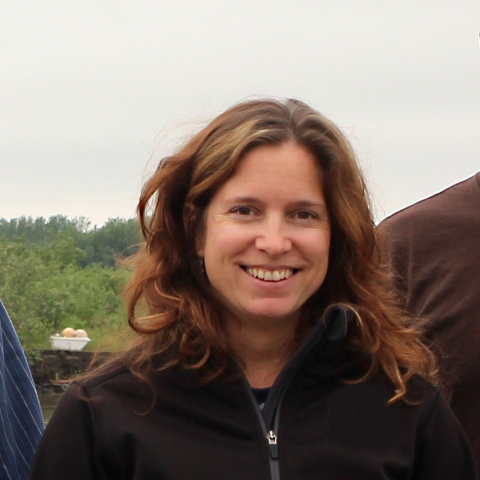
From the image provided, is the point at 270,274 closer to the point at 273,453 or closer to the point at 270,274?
the point at 270,274

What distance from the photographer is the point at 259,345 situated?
2.58m

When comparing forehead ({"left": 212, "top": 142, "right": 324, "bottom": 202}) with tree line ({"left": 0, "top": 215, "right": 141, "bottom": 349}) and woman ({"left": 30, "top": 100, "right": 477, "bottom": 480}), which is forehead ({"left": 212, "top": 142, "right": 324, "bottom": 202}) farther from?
tree line ({"left": 0, "top": 215, "right": 141, "bottom": 349})

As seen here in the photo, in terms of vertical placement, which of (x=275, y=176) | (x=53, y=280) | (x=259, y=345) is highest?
(x=275, y=176)

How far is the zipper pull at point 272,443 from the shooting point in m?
2.36

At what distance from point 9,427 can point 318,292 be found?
1.04 meters

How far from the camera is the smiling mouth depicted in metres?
2.43

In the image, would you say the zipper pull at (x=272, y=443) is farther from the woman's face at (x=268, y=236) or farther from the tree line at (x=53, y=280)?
the tree line at (x=53, y=280)

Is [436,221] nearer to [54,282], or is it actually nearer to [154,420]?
[154,420]

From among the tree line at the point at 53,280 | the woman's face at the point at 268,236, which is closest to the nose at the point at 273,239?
Answer: the woman's face at the point at 268,236

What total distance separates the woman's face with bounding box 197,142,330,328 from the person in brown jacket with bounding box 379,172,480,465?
0.77 metres

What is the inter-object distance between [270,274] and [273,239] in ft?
0.32

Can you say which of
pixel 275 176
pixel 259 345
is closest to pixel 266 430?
pixel 259 345

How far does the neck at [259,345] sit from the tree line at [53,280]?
2483 centimetres

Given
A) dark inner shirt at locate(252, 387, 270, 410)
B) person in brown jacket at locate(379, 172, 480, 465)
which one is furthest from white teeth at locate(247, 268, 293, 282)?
person in brown jacket at locate(379, 172, 480, 465)
